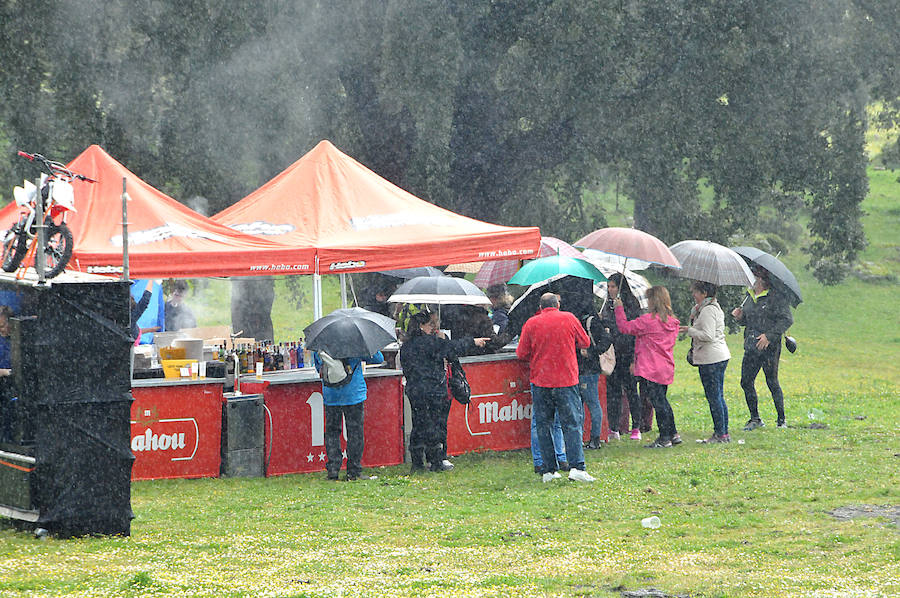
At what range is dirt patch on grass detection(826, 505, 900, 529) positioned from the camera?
9.46m

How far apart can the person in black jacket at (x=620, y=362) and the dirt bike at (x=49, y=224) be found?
20.0 ft

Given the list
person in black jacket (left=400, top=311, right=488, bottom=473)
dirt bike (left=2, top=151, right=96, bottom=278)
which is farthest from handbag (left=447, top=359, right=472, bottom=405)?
dirt bike (left=2, top=151, right=96, bottom=278)

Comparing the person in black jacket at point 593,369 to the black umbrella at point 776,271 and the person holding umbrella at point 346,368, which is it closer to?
the black umbrella at point 776,271

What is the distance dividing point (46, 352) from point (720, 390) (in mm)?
7996

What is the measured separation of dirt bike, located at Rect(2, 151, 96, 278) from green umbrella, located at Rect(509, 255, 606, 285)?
5.01m

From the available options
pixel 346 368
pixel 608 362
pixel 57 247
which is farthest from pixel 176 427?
pixel 608 362

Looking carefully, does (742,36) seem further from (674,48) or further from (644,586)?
(644,586)

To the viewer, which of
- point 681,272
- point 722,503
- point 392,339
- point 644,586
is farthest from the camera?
point 681,272

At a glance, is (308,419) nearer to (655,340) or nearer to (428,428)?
(428,428)

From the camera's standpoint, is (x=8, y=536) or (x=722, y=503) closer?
(x=8, y=536)

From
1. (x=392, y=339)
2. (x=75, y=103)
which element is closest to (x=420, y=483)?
(x=392, y=339)

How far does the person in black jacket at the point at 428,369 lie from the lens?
11.7m

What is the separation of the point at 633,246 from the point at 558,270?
1.09m

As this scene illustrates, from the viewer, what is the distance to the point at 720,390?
13266mm
